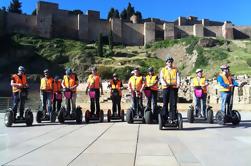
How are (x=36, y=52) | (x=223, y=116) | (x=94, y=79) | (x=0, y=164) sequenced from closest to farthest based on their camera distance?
(x=0, y=164)
(x=223, y=116)
(x=94, y=79)
(x=36, y=52)

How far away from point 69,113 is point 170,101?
4.52 metres

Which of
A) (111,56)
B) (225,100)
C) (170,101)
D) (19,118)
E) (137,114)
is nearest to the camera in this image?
(170,101)

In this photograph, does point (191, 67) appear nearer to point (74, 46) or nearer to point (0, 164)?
point (74, 46)

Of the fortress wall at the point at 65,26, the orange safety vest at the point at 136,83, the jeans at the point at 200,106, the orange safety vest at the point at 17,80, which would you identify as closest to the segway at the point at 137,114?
the orange safety vest at the point at 136,83

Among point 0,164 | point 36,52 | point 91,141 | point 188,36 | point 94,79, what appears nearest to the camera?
point 0,164

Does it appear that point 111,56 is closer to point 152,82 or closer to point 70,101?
point 70,101

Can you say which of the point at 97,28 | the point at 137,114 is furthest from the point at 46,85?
the point at 97,28

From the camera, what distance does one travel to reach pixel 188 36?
105 m

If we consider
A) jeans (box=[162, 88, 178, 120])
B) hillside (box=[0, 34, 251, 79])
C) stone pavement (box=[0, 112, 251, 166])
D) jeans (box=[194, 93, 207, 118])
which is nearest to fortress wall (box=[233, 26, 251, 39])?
hillside (box=[0, 34, 251, 79])

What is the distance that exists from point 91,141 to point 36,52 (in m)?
74.1

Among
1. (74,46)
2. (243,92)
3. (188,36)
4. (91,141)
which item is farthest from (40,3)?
(91,141)

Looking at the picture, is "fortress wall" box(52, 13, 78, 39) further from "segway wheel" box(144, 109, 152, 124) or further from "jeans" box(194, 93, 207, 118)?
"segway wheel" box(144, 109, 152, 124)

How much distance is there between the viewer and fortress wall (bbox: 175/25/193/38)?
106694 millimetres

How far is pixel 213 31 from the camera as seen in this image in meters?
108
